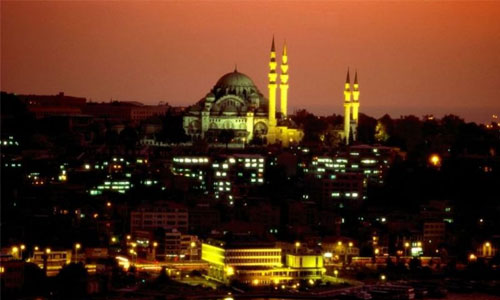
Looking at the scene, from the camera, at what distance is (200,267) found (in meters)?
15.1

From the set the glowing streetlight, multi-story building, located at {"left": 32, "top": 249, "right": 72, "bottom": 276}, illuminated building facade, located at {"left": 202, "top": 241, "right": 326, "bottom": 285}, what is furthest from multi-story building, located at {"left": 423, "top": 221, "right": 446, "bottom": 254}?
multi-story building, located at {"left": 32, "top": 249, "right": 72, "bottom": 276}

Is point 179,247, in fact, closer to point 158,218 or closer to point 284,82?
point 158,218

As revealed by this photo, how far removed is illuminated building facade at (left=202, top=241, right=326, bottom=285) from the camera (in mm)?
14711

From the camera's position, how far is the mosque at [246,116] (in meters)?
23.4

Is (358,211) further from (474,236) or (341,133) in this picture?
(341,133)

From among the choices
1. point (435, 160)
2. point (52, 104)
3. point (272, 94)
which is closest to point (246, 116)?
point (272, 94)

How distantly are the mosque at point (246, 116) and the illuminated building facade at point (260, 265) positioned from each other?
304 inches

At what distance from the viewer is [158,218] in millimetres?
16422

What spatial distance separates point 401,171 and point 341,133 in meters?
4.30

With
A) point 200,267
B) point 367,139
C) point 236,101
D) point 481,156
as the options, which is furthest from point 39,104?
point 200,267

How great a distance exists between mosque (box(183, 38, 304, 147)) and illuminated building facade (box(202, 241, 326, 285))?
25.3ft

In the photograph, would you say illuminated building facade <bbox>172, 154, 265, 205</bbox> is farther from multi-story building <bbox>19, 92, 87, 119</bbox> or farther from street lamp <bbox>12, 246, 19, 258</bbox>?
multi-story building <bbox>19, 92, 87, 119</bbox>

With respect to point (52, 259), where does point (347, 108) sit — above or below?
above

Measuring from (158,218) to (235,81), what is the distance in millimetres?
9059
